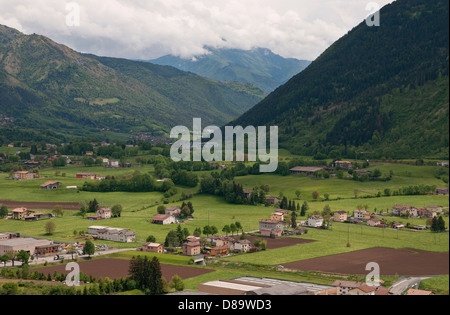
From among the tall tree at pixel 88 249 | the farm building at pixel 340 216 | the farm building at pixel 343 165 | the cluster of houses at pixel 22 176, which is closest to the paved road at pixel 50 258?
the tall tree at pixel 88 249

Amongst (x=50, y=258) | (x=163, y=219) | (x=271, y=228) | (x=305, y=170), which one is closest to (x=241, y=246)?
(x=271, y=228)

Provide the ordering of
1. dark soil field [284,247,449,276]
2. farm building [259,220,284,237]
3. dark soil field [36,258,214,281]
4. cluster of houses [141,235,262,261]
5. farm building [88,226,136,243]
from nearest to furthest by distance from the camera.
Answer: dark soil field [36,258,214,281], dark soil field [284,247,449,276], cluster of houses [141,235,262,261], farm building [88,226,136,243], farm building [259,220,284,237]

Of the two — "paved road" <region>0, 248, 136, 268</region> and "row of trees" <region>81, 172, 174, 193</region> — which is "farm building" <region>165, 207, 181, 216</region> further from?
"paved road" <region>0, 248, 136, 268</region>

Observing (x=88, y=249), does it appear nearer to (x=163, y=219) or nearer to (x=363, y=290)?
(x=163, y=219)

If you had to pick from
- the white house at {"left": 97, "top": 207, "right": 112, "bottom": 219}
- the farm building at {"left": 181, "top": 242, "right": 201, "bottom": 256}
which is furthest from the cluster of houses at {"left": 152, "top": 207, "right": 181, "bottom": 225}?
the farm building at {"left": 181, "top": 242, "right": 201, "bottom": 256}

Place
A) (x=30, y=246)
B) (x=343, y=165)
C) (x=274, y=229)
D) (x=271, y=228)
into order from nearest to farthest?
(x=30, y=246)
(x=274, y=229)
(x=271, y=228)
(x=343, y=165)

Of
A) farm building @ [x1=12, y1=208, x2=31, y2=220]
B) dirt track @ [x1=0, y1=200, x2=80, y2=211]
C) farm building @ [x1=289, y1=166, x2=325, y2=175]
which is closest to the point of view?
farm building @ [x1=12, y1=208, x2=31, y2=220]
